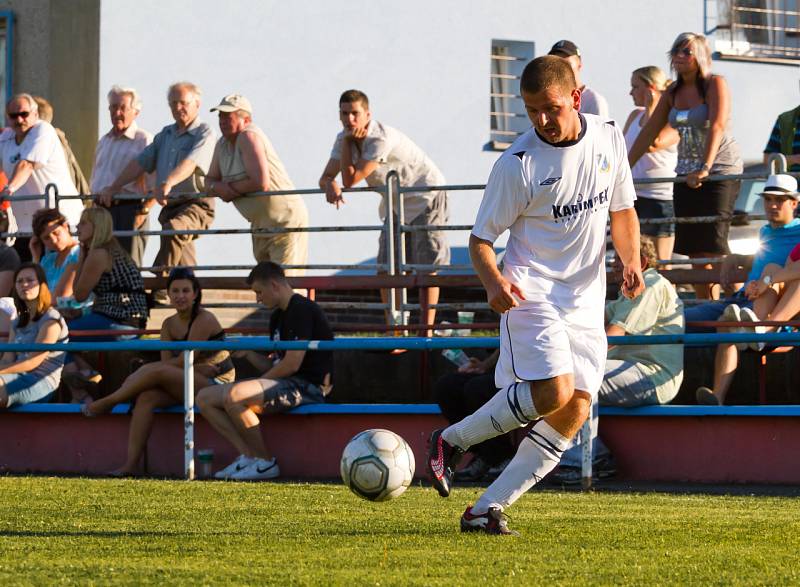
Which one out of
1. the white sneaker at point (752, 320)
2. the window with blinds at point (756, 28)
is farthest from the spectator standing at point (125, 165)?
the window with blinds at point (756, 28)

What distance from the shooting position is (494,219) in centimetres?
635

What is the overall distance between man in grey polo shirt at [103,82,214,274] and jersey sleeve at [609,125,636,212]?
668 centimetres

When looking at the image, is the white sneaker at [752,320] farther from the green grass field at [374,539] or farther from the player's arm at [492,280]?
the player's arm at [492,280]

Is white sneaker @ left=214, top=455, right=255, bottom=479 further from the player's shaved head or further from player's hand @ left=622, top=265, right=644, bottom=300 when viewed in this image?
the player's shaved head

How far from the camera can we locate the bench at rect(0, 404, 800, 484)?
945 centimetres

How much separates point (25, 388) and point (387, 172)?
351cm

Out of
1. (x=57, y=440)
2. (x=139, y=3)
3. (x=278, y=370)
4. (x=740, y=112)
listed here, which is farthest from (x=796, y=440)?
(x=740, y=112)

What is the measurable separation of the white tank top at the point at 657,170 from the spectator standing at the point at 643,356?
7.39 feet

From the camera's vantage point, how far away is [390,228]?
12289 millimetres

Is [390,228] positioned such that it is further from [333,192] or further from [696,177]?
[696,177]

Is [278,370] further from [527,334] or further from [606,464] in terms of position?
[527,334]

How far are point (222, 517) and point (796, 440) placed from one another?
396 centimetres

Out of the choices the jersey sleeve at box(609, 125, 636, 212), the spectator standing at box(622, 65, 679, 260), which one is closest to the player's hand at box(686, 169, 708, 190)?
the spectator standing at box(622, 65, 679, 260)

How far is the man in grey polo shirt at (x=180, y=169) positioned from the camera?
12.7 metres
